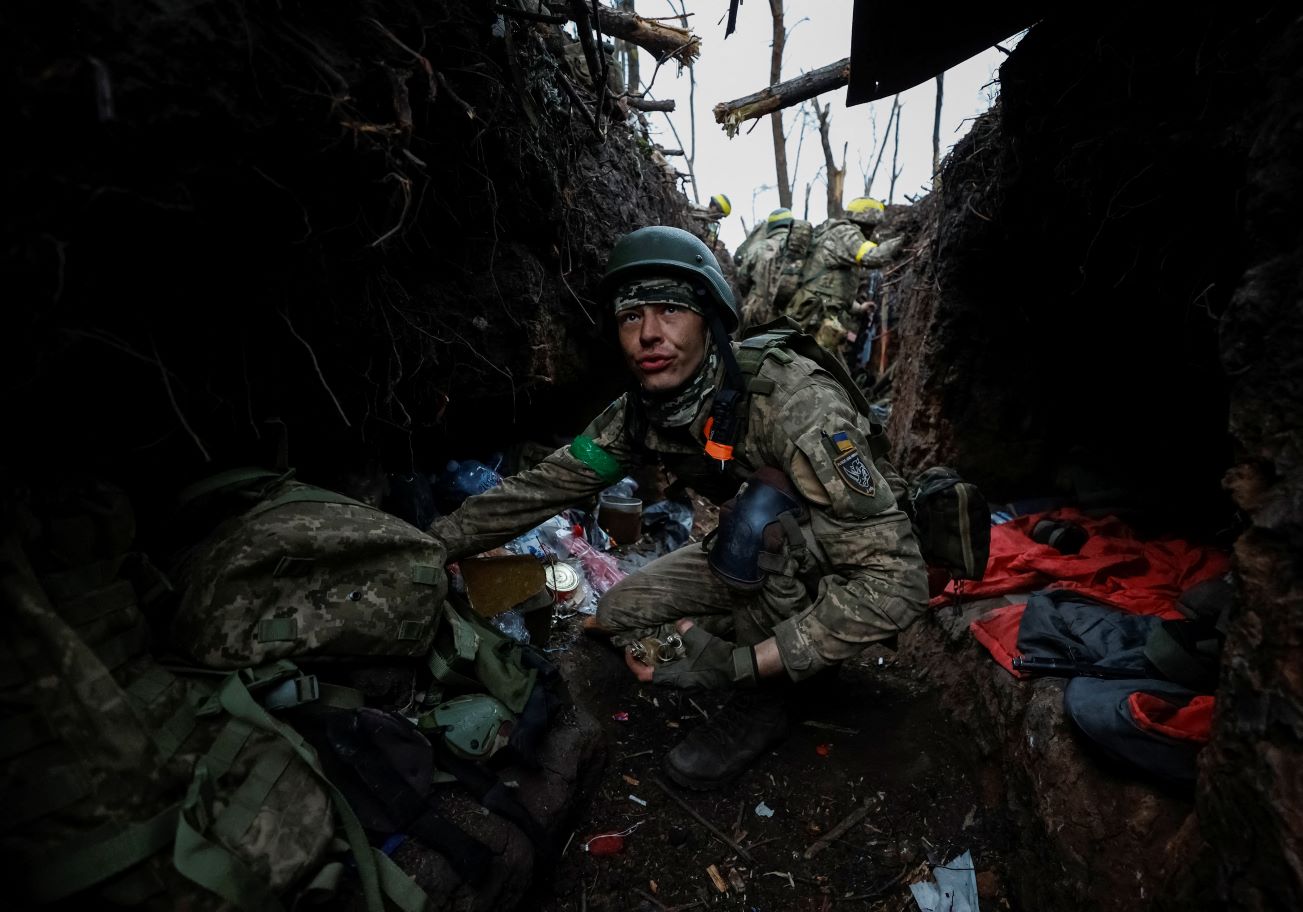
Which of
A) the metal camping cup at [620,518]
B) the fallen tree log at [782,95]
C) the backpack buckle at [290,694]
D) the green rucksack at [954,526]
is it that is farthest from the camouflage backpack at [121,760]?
the fallen tree log at [782,95]

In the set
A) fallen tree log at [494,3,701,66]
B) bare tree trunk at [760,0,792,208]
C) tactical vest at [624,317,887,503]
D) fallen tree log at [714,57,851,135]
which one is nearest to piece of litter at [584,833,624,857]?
tactical vest at [624,317,887,503]

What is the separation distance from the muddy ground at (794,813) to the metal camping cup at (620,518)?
1.62m

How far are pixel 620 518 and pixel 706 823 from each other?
96.8 inches

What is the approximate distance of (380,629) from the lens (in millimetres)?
1855

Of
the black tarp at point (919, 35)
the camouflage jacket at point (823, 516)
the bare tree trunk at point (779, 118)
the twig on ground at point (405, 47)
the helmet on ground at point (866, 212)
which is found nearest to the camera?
the twig on ground at point (405, 47)

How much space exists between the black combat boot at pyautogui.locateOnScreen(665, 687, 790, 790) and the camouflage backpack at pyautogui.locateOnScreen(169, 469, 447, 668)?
1181 mm

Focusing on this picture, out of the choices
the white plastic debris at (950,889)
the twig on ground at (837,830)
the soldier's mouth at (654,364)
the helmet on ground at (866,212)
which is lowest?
the white plastic debris at (950,889)

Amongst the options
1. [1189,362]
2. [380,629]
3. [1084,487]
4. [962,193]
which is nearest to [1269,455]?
[1189,362]

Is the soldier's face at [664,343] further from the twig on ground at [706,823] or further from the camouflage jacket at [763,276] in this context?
the camouflage jacket at [763,276]

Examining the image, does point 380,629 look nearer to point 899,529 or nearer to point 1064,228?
point 899,529

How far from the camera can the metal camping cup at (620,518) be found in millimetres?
4504

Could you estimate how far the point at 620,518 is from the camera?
4512 millimetres

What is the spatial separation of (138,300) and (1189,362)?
164 inches

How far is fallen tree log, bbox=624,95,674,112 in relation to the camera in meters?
4.26
